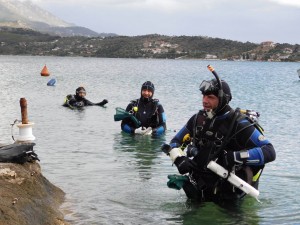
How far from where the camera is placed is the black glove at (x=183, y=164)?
7559 mm

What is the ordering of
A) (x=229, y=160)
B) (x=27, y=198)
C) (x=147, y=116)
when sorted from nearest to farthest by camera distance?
(x=27, y=198) → (x=229, y=160) → (x=147, y=116)

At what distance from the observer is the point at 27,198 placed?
6.83 metres

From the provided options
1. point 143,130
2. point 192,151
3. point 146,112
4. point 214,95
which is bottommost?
point 143,130

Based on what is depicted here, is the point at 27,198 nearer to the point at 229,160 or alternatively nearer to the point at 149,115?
the point at 229,160

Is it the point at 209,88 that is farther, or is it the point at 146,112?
the point at 146,112

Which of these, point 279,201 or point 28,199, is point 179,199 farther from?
point 28,199

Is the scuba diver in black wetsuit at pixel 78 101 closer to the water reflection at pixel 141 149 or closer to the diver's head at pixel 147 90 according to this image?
the water reflection at pixel 141 149

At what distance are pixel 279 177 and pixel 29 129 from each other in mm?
5145

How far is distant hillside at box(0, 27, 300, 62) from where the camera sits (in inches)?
6668

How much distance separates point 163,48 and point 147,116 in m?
170

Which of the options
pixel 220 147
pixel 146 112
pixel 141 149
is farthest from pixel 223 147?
pixel 146 112

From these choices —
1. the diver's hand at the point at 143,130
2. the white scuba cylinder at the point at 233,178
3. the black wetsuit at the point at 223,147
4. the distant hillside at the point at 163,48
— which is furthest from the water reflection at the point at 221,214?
the distant hillside at the point at 163,48

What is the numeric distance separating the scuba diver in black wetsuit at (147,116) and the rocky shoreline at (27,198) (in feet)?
23.9

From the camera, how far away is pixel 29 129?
37.0 feet
